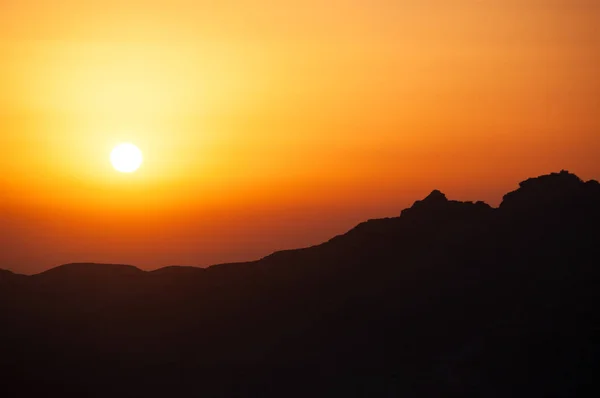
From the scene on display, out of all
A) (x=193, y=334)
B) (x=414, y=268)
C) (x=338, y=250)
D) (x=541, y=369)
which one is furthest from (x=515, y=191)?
(x=193, y=334)

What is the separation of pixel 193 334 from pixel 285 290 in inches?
523

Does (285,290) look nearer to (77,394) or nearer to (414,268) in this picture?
(414,268)

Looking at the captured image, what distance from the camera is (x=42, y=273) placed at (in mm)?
134625

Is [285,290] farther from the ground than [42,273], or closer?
closer

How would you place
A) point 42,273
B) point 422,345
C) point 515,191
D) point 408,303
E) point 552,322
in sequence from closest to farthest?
point 552,322
point 422,345
point 408,303
point 515,191
point 42,273

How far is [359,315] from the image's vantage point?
108 metres

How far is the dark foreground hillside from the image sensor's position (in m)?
86.6

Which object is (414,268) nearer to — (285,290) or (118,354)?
(285,290)

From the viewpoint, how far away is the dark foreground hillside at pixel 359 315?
86.6 meters

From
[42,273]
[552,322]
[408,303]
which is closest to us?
[552,322]

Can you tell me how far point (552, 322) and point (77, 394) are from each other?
57.9 m

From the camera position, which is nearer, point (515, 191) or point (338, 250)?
point (515, 191)

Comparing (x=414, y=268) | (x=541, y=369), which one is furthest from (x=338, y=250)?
(x=541, y=369)

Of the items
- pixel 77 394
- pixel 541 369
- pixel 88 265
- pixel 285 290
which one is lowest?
pixel 541 369
